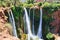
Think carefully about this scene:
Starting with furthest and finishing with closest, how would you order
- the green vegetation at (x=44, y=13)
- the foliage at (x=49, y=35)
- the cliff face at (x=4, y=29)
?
1. the green vegetation at (x=44, y=13)
2. the foliage at (x=49, y=35)
3. the cliff face at (x=4, y=29)

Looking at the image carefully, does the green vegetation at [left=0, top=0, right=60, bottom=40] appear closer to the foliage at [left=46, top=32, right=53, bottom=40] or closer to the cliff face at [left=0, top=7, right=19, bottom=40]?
the foliage at [left=46, top=32, right=53, bottom=40]

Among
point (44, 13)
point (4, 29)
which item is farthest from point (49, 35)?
point (4, 29)

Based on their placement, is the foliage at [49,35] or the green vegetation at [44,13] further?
the green vegetation at [44,13]

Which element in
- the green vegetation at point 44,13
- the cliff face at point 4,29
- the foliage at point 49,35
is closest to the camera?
the cliff face at point 4,29

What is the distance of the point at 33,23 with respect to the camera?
25781 mm

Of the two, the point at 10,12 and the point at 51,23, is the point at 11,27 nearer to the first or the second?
the point at 10,12

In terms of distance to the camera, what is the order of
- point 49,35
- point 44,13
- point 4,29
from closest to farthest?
point 4,29 → point 49,35 → point 44,13

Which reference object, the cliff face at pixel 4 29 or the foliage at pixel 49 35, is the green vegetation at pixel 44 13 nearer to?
the foliage at pixel 49 35

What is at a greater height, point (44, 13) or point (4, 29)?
point (44, 13)

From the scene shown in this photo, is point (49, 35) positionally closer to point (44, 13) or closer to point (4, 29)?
point (44, 13)

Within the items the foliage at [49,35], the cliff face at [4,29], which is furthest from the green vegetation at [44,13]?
the cliff face at [4,29]

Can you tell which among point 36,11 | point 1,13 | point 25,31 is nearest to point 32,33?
point 25,31

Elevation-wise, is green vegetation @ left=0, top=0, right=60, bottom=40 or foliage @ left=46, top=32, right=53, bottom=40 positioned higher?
green vegetation @ left=0, top=0, right=60, bottom=40

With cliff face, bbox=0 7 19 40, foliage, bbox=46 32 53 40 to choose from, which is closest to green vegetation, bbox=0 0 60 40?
foliage, bbox=46 32 53 40
